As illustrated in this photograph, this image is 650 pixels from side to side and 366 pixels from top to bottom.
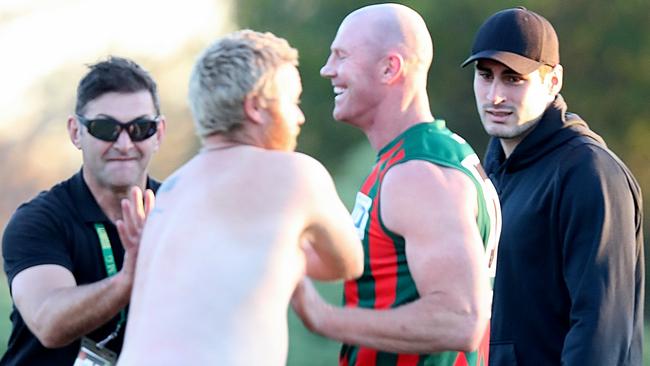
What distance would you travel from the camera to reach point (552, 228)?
13.5ft

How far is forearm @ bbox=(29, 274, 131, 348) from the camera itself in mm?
3342

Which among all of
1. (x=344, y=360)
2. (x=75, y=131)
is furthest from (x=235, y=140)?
(x=75, y=131)

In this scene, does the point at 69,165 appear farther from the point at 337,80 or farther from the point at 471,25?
the point at 337,80

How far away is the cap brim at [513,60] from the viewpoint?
4371 millimetres

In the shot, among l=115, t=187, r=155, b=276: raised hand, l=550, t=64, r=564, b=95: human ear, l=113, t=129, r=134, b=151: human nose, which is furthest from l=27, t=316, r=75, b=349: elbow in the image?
l=550, t=64, r=564, b=95: human ear

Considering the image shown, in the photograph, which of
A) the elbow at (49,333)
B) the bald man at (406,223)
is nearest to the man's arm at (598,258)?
the bald man at (406,223)

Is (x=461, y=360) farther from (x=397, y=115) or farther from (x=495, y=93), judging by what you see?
(x=495, y=93)

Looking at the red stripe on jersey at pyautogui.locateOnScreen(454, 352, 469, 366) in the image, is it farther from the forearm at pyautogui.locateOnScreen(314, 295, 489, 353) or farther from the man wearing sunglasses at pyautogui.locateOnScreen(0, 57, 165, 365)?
the man wearing sunglasses at pyautogui.locateOnScreen(0, 57, 165, 365)

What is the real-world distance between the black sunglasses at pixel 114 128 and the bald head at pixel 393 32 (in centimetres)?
75

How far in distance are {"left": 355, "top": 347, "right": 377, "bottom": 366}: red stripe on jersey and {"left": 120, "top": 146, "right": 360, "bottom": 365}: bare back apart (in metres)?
0.60

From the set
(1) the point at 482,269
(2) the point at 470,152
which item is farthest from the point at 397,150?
(1) the point at 482,269

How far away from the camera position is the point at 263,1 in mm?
8570

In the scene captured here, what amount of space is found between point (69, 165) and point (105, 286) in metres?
5.46

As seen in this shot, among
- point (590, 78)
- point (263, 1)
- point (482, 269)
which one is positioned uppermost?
point (263, 1)
